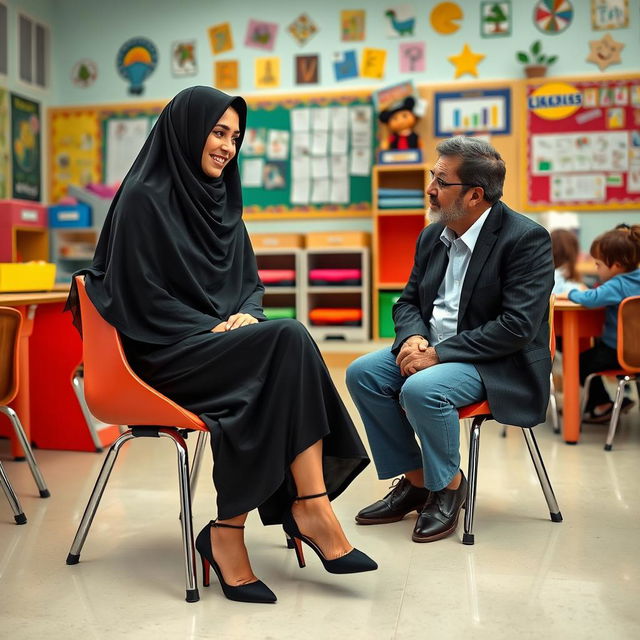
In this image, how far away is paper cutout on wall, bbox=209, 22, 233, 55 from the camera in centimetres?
658

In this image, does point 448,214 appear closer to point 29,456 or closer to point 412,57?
point 29,456

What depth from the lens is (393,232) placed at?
641 centimetres

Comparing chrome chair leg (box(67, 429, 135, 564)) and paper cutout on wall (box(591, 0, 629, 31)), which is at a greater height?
paper cutout on wall (box(591, 0, 629, 31))

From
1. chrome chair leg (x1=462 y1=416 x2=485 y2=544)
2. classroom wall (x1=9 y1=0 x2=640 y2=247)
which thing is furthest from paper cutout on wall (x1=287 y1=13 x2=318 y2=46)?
chrome chair leg (x1=462 y1=416 x2=485 y2=544)

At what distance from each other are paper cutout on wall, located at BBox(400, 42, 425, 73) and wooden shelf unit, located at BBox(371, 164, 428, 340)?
80 centimetres

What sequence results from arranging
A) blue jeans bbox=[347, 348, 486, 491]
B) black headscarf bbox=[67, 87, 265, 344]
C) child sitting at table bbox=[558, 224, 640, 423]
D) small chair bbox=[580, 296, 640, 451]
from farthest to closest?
child sitting at table bbox=[558, 224, 640, 423] → small chair bbox=[580, 296, 640, 451] → blue jeans bbox=[347, 348, 486, 491] → black headscarf bbox=[67, 87, 265, 344]

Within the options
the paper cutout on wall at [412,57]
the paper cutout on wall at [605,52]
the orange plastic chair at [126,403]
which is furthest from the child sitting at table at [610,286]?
the paper cutout on wall at [412,57]

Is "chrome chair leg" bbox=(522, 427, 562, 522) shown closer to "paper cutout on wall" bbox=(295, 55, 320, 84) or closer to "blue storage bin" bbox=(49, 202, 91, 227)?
"blue storage bin" bbox=(49, 202, 91, 227)

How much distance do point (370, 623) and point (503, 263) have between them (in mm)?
1061

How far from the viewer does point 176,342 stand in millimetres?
1936

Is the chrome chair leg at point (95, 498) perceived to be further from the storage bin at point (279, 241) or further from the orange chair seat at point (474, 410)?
the storage bin at point (279, 241)

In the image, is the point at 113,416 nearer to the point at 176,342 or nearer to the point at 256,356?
the point at 176,342

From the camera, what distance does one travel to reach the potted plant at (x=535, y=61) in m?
5.97

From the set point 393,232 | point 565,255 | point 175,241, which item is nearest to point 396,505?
point 175,241
